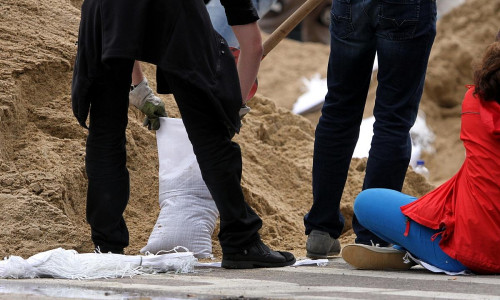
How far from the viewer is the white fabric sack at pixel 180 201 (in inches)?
159

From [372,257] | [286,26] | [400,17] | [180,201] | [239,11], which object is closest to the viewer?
[239,11]

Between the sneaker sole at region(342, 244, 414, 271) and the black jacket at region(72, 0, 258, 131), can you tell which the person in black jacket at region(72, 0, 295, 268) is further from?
the sneaker sole at region(342, 244, 414, 271)

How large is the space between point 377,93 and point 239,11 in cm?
72

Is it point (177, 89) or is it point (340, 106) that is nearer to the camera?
point (177, 89)

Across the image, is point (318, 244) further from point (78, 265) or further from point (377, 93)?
point (78, 265)

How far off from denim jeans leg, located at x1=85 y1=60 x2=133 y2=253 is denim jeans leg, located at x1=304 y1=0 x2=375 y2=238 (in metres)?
0.84

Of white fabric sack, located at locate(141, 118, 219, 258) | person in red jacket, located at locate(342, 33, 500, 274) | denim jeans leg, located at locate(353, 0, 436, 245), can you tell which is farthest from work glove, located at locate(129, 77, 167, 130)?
person in red jacket, located at locate(342, 33, 500, 274)

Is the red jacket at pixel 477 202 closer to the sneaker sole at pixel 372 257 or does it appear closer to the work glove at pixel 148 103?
the sneaker sole at pixel 372 257

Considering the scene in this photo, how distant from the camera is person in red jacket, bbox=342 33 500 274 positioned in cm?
333

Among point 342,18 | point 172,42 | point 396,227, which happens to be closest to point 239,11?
point 172,42

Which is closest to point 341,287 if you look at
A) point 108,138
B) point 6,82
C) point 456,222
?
point 456,222

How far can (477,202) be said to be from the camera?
336 centimetres

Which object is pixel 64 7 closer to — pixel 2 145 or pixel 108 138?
pixel 2 145

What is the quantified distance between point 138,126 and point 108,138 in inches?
51.5
